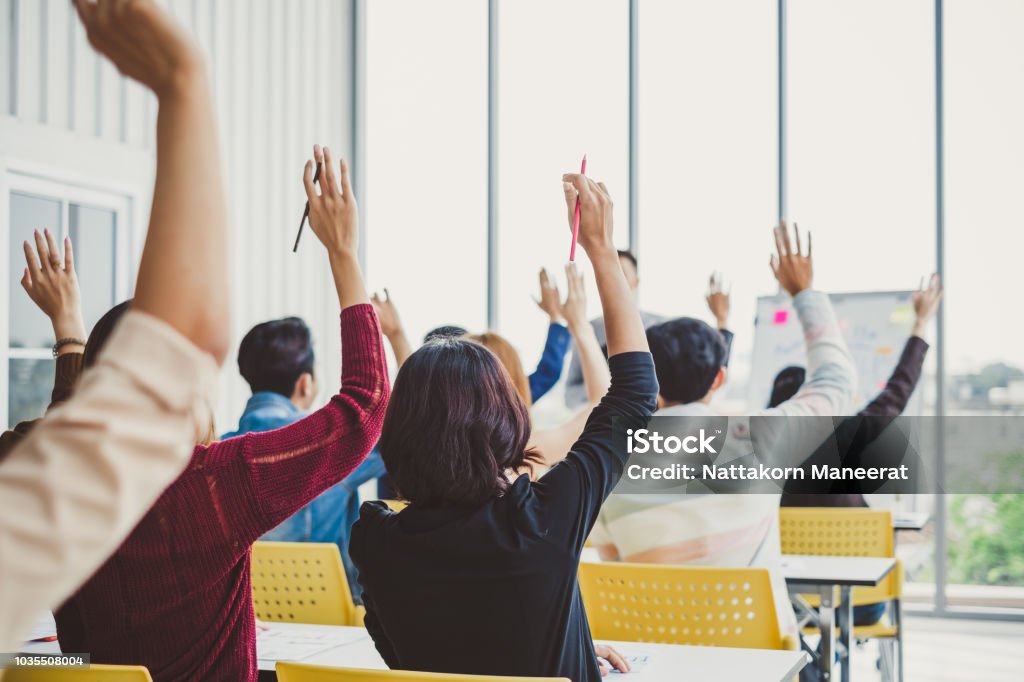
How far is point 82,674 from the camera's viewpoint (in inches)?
62.0

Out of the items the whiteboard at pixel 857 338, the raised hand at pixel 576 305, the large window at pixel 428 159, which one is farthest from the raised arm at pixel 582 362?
the large window at pixel 428 159

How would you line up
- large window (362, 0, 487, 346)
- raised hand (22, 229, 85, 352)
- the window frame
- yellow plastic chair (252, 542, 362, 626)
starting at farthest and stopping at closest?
large window (362, 0, 487, 346), the window frame, yellow plastic chair (252, 542, 362, 626), raised hand (22, 229, 85, 352)

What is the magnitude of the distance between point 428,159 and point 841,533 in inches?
153

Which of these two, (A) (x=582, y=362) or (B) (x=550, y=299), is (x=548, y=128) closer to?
(B) (x=550, y=299)

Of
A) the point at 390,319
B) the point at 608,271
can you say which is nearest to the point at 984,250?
the point at 390,319

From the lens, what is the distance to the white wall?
442cm

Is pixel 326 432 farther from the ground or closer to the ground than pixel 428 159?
closer to the ground

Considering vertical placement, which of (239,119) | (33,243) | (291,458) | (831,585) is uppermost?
(239,119)

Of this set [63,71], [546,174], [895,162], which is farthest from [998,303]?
[63,71]

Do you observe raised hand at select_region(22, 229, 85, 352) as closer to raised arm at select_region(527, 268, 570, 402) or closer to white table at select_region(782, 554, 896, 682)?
raised arm at select_region(527, 268, 570, 402)

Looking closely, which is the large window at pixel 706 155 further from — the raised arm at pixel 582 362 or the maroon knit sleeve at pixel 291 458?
the maroon knit sleeve at pixel 291 458

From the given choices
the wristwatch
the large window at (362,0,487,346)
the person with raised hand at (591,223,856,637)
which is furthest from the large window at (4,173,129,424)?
the person with raised hand at (591,223,856,637)

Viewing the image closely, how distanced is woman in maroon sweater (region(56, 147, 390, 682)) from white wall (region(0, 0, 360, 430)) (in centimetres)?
256

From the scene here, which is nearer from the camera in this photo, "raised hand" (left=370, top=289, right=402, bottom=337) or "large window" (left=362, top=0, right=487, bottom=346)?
"raised hand" (left=370, top=289, right=402, bottom=337)
